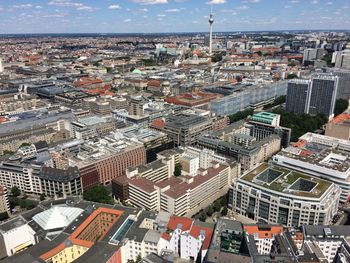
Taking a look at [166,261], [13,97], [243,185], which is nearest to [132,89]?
[13,97]

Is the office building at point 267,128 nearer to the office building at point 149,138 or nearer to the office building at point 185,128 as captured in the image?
the office building at point 185,128

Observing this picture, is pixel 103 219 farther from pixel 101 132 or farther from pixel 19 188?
pixel 101 132

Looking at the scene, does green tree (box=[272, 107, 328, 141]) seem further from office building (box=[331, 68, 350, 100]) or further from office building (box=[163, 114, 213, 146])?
office building (box=[331, 68, 350, 100])

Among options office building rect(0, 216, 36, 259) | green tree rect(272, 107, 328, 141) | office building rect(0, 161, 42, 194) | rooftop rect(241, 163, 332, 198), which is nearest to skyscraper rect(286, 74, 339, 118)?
green tree rect(272, 107, 328, 141)

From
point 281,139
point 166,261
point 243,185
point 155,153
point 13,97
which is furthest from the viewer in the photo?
point 13,97

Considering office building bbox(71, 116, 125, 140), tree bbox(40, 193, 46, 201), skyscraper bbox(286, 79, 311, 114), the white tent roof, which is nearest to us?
the white tent roof

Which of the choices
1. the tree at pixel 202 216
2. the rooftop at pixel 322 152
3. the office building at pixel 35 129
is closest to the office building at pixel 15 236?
the tree at pixel 202 216

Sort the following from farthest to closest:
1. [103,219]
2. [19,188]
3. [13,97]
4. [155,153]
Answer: [13,97] → [155,153] → [19,188] → [103,219]
